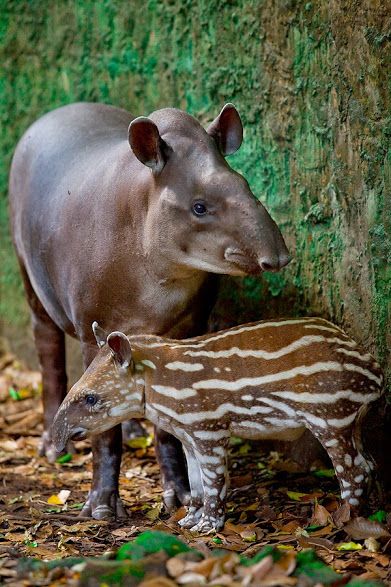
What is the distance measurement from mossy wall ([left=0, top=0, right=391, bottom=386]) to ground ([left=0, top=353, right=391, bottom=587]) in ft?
2.91

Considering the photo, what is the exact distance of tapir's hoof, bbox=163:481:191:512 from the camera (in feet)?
18.9

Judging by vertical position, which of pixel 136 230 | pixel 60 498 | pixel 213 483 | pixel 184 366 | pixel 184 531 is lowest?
pixel 60 498

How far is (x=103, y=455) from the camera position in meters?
5.82

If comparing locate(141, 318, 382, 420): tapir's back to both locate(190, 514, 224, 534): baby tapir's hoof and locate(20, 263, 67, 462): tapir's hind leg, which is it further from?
locate(20, 263, 67, 462): tapir's hind leg

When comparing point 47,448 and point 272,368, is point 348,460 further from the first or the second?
point 47,448

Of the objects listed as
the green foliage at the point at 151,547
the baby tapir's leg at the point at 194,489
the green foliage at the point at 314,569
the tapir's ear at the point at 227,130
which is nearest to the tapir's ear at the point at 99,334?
the baby tapir's leg at the point at 194,489

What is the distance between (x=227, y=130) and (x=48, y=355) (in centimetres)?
240

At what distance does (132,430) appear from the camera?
7.23 m

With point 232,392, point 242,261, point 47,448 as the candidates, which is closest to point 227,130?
point 242,261

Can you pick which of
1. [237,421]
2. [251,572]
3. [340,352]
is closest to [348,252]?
[340,352]

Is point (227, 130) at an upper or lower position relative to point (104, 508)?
upper

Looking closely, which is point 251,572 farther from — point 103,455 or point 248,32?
point 248,32

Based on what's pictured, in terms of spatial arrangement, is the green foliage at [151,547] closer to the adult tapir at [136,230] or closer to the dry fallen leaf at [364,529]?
the dry fallen leaf at [364,529]

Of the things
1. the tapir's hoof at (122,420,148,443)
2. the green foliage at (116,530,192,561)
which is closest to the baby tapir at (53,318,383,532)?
the green foliage at (116,530,192,561)
